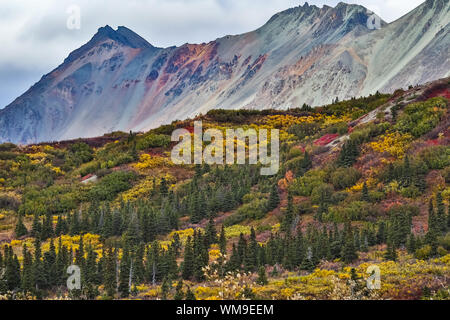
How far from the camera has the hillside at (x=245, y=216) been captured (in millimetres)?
23328

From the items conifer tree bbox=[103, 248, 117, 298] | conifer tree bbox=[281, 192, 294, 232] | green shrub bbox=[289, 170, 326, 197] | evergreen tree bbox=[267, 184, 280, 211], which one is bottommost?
conifer tree bbox=[103, 248, 117, 298]

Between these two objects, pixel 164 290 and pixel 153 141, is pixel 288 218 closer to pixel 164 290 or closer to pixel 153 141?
pixel 164 290

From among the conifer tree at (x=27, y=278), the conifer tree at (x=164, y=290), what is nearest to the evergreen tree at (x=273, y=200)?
the conifer tree at (x=164, y=290)

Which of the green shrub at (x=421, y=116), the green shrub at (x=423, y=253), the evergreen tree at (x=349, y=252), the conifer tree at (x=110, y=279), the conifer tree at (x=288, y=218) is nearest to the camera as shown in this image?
the conifer tree at (x=110, y=279)

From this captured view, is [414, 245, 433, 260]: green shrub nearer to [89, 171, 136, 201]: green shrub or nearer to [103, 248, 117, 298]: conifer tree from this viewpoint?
[103, 248, 117, 298]: conifer tree

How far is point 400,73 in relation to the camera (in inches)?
4412

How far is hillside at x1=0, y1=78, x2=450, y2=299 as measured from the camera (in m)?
23.3

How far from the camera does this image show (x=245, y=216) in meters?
39.3

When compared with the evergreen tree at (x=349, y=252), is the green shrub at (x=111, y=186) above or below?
above

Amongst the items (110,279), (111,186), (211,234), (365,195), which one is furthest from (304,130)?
(110,279)

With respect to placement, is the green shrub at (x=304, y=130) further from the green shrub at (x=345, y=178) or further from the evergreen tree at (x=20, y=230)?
the evergreen tree at (x=20, y=230)

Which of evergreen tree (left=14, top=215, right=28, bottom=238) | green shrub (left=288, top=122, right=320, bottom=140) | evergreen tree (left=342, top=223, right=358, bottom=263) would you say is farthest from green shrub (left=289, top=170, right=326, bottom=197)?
evergreen tree (left=14, top=215, right=28, bottom=238)

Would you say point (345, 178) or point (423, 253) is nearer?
point (423, 253)
